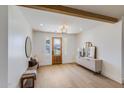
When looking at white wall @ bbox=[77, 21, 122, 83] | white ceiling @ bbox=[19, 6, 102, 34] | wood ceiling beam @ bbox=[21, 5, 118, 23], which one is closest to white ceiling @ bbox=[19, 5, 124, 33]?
white ceiling @ bbox=[19, 6, 102, 34]

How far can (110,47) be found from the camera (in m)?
3.65

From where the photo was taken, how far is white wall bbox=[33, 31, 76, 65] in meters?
6.02

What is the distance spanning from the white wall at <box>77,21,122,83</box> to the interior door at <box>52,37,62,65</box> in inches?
115

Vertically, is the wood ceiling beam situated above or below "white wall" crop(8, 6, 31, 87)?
above

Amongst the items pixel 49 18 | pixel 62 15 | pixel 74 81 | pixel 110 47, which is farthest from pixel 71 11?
pixel 74 81

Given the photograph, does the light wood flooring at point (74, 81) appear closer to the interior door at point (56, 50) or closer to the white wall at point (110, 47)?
the white wall at point (110, 47)

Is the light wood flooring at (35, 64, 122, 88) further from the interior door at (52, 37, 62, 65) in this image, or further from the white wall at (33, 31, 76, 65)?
the interior door at (52, 37, 62, 65)

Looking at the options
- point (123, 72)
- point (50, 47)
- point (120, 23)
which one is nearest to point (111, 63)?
point (123, 72)

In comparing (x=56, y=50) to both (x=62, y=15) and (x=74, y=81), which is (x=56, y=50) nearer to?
(x=74, y=81)

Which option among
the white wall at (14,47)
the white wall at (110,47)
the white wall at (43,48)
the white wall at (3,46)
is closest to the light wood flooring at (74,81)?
the white wall at (110,47)

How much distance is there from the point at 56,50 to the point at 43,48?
106 cm

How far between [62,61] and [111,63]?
390 cm

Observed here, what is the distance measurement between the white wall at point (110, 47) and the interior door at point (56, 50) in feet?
9.62
